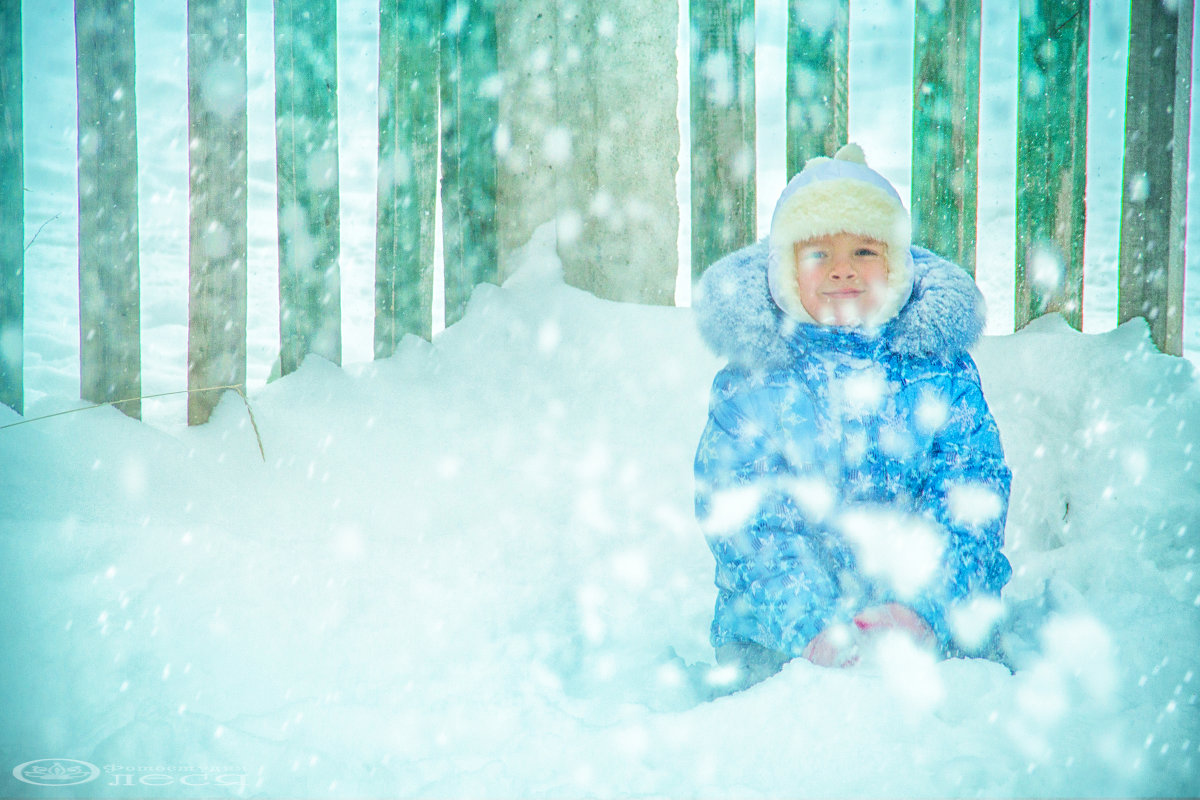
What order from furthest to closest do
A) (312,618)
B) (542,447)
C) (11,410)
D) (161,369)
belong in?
(161,369) → (542,447) → (11,410) → (312,618)

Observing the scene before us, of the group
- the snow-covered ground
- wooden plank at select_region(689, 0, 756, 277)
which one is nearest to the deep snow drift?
the snow-covered ground

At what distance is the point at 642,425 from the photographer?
2623mm

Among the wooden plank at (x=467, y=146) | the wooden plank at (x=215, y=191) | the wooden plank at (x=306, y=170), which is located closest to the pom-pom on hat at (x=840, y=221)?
the wooden plank at (x=467, y=146)

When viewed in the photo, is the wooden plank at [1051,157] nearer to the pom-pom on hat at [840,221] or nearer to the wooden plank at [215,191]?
the pom-pom on hat at [840,221]

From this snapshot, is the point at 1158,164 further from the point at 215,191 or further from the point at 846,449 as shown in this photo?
the point at 215,191

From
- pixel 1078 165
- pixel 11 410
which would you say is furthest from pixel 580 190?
pixel 11 410

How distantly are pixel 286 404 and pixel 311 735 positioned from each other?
129cm

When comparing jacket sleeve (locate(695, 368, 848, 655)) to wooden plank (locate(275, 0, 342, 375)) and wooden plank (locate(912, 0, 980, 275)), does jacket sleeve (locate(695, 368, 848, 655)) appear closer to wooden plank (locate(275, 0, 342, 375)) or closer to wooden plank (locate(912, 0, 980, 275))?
wooden plank (locate(912, 0, 980, 275))

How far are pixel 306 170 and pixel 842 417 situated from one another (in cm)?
197

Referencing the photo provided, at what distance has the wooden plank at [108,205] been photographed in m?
2.46

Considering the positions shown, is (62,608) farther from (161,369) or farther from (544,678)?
(161,369)

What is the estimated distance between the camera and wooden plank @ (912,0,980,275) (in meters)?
2.65

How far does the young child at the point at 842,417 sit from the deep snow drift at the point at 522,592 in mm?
311

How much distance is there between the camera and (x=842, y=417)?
1801 mm
